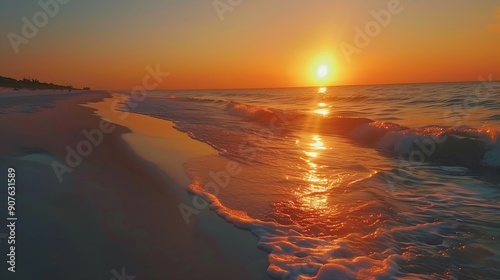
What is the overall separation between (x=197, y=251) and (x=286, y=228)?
4.74 ft

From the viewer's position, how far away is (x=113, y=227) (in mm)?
4125

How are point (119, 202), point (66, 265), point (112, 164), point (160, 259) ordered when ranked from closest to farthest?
point (66, 265) < point (160, 259) < point (119, 202) < point (112, 164)

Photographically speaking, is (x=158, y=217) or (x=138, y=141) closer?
(x=158, y=217)

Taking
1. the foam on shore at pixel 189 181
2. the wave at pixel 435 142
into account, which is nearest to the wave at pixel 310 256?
the foam on shore at pixel 189 181

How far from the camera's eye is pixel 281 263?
12.4 ft

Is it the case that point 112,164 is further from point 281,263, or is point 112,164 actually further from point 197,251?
point 281,263

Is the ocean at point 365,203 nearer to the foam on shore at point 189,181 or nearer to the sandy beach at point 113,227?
the foam on shore at point 189,181

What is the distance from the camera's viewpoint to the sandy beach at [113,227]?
3.32 m

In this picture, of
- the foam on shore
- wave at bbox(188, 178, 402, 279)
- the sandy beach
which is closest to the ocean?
wave at bbox(188, 178, 402, 279)

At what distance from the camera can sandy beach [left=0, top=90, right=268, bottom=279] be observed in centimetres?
332

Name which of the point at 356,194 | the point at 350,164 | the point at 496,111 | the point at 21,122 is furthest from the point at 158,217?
the point at 496,111

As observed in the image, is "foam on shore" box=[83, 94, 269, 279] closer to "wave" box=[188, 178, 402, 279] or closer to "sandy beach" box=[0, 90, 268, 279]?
"sandy beach" box=[0, 90, 268, 279]

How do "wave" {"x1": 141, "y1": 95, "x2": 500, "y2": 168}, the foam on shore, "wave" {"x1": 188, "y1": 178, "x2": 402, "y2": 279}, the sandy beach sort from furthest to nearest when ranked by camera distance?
"wave" {"x1": 141, "y1": 95, "x2": 500, "y2": 168} → the foam on shore → "wave" {"x1": 188, "y1": 178, "x2": 402, "y2": 279} → the sandy beach

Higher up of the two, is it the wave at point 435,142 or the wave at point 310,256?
the wave at point 435,142
